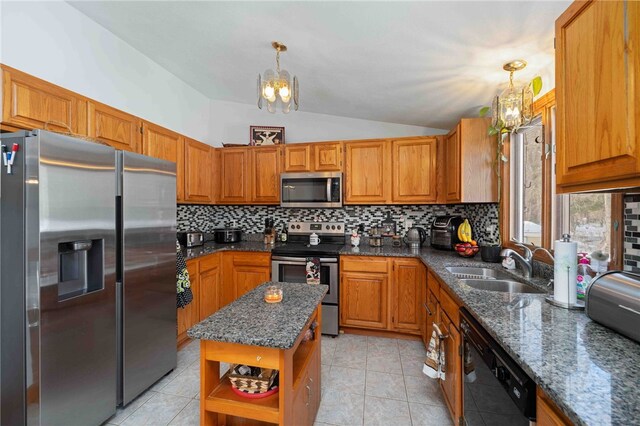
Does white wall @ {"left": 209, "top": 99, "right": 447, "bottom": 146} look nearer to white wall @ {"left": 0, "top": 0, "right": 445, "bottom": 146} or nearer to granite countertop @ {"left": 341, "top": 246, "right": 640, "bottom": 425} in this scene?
white wall @ {"left": 0, "top": 0, "right": 445, "bottom": 146}

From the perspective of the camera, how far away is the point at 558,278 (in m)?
1.22

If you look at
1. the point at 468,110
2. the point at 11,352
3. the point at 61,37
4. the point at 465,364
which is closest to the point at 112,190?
the point at 11,352

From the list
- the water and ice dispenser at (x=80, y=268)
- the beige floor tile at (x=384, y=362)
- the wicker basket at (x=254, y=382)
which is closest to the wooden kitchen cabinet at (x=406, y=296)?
the beige floor tile at (x=384, y=362)

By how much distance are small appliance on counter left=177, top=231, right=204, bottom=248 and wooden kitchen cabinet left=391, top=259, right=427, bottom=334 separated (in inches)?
85.4

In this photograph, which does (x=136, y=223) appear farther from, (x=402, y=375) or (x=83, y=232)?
(x=402, y=375)

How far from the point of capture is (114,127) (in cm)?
212

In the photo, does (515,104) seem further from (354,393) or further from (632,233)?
(354,393)

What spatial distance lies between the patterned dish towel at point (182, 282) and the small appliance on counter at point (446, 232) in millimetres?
2434

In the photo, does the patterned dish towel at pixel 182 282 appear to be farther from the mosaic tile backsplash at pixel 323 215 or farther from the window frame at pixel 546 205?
the window frame at pixel 546 205

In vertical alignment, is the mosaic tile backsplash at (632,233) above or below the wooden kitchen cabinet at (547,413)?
above

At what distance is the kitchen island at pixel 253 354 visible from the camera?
1.04 meters

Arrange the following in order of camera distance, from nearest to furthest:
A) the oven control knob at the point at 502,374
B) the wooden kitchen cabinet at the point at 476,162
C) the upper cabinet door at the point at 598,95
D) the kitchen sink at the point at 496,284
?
the upper cabinet door at the point at 598,95 → the oven control knob at the point at 502,374 → the kitchen sink at the point at 496,284 → the wooden kitchen cabinet at the point at 476,162

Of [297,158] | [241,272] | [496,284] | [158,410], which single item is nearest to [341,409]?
[158,410]

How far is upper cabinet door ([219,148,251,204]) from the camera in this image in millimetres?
3404
